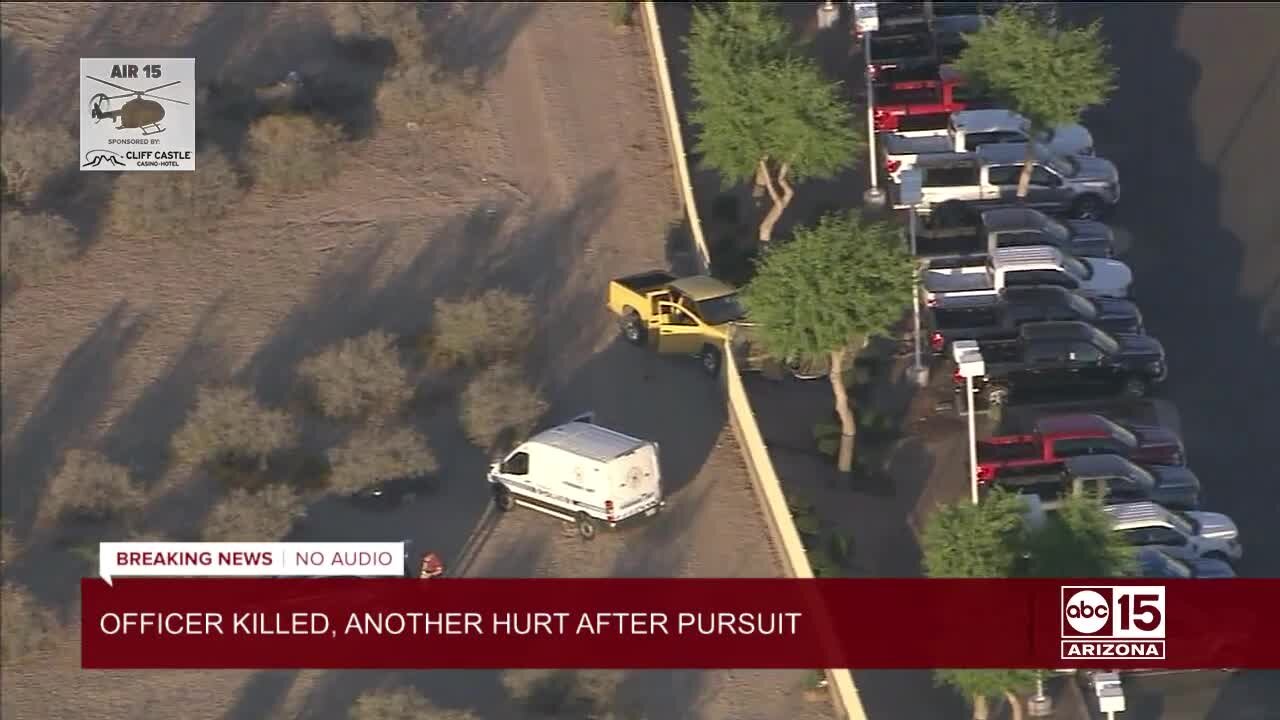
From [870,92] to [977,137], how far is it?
2591 mm

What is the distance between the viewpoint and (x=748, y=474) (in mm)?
34250

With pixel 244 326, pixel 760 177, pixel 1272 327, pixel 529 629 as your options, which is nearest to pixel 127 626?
pixel 529 629

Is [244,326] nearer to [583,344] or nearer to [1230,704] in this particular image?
[583,344]

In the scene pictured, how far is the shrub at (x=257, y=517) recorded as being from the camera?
108 ft

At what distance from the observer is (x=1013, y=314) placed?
Result: 36.8 m

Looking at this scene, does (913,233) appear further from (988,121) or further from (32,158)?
(32,158)

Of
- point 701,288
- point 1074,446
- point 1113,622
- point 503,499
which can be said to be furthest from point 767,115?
point 1113,622

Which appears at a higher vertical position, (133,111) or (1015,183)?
(1015,183)

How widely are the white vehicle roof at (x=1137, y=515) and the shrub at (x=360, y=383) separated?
12.9m

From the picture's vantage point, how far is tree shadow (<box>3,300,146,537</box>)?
34.9 m

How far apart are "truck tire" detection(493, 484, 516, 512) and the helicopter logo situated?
46.5ft

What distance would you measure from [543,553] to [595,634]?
2493 millimetres

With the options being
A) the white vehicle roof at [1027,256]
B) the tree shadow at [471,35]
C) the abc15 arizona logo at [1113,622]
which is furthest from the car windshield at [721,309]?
the tree shadow at [471,35]

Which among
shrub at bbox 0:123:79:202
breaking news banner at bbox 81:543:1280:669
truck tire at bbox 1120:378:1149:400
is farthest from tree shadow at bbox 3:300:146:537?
truck tire at bbox 1120:378:1149:400
